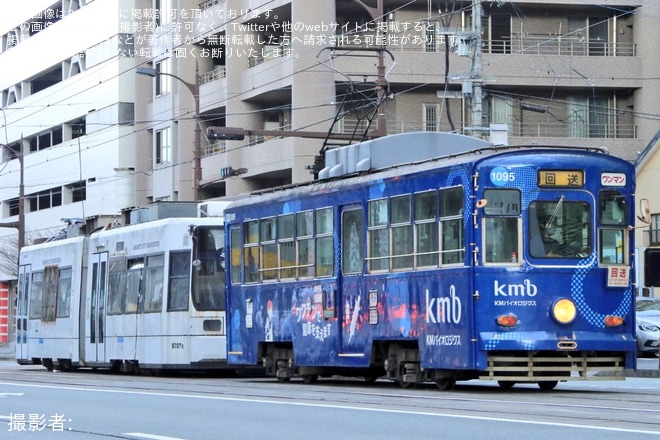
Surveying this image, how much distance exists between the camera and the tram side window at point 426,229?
19062mm

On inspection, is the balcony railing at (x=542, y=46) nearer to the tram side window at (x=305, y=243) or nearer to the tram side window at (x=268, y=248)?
the tram side window at (x=268, y=248)

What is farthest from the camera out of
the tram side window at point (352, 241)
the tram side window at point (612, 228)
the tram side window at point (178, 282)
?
the tram side window at point (178, 282)

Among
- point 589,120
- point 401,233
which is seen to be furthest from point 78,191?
point 401,233

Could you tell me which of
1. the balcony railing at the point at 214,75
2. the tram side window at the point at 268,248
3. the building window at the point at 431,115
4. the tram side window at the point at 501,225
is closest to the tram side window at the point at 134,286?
the tram side window at the point at 268,248

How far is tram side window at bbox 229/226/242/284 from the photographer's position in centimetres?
2439

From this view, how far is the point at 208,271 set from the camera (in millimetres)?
26812

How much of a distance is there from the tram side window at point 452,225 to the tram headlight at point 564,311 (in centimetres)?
126

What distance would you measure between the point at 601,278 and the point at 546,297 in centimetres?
81

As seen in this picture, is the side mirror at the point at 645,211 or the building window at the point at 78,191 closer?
the side mirror at the point at 645,211

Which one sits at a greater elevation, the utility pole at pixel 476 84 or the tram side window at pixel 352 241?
the utility pole at pixel 476 84

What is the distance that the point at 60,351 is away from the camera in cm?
3228

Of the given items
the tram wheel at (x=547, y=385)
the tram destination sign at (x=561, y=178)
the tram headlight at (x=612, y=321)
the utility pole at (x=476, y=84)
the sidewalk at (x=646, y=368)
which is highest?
the utility pole at (x=476, y=84)

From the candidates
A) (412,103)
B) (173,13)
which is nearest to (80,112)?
(173,13)

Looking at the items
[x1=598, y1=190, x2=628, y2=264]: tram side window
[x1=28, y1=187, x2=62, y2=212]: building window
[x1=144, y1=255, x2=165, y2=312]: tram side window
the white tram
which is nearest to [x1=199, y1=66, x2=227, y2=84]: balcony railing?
[x1=28, y1=187, x2=62, y2=212]: building window
